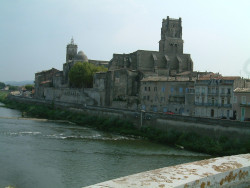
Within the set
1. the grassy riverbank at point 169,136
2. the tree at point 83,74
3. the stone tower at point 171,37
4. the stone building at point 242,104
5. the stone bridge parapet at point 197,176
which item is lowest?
the grassy riverbank at point 169,136

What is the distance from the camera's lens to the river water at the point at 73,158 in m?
17.5

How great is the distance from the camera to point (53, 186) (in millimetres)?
16203

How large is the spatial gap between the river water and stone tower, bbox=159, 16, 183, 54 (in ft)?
114

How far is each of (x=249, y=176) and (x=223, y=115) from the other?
27461mm

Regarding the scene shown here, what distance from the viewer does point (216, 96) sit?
3381 centimetres

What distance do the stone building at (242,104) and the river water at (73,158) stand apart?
24.1 ft

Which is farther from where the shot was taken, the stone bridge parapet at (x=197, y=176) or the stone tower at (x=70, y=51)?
the stone tower at (x=70, y=51)

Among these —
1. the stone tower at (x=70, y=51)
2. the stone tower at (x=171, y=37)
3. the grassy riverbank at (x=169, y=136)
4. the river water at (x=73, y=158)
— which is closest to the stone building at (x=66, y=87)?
the stone tower at (x=70, y=51)

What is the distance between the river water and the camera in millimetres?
17547

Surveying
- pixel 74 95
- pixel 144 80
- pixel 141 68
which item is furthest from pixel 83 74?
pixel 144 80

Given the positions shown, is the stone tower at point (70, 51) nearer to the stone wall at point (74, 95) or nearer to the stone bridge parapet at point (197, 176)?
the stone wall at point (74, 95)

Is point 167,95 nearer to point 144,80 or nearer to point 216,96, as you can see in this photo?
point 144,80

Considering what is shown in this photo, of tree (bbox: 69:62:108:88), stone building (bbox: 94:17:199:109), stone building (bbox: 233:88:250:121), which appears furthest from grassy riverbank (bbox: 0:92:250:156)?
tree (bbox: 69:62:108:88)

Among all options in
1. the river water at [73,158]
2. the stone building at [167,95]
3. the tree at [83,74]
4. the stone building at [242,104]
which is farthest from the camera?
the tree at [83,74]
